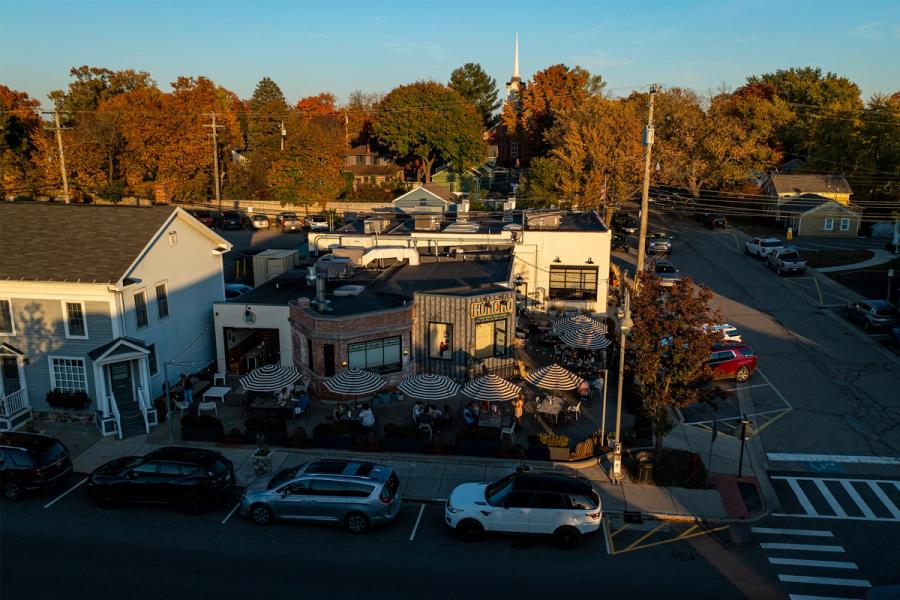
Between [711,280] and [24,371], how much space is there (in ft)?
142

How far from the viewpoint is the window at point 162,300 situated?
1118 inches

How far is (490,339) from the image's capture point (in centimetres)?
2944

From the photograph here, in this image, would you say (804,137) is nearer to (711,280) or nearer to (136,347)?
(711,280)

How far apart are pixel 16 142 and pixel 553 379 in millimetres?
83179

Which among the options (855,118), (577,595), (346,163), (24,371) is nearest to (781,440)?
(577,595)

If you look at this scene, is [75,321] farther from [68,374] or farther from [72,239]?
[72,239]

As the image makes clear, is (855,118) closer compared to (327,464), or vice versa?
(327,464)

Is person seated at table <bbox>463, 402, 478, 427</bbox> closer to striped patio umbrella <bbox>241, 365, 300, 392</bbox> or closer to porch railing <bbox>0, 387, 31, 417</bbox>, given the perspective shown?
striped patio umbrella <bbox>241, 365, 300, 392</bbox>

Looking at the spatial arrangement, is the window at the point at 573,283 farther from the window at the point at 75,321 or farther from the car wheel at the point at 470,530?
the window at the point at 75,321

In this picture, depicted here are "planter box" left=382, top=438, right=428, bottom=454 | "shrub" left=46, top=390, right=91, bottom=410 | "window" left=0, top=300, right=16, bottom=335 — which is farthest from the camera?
"window" left=0, top=300, right=16, bottom=335

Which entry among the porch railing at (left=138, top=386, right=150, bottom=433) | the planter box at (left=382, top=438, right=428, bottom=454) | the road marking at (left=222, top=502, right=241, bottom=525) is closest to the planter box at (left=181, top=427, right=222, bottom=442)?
the porch railing at (left=138, top=386, right=150, bottom=433)

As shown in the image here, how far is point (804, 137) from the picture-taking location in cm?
8706

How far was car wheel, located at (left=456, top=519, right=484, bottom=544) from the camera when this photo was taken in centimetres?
1778

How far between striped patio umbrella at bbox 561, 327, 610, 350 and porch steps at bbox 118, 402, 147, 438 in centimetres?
1747
